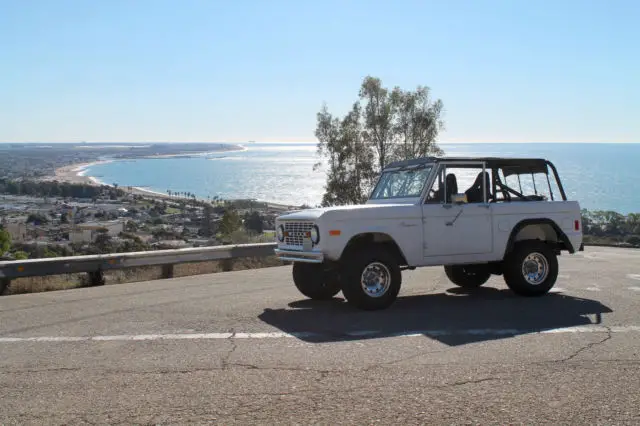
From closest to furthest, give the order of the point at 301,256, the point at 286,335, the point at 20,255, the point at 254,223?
the point at 286,335 < the point at 301,256 < the point at 20,255 < the point at 254,223

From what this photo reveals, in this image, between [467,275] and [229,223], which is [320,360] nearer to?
[467,275]

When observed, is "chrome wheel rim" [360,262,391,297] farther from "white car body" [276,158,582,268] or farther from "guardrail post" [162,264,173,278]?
"guardrail post" [162,264,173,278]

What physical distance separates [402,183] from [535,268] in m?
2.35

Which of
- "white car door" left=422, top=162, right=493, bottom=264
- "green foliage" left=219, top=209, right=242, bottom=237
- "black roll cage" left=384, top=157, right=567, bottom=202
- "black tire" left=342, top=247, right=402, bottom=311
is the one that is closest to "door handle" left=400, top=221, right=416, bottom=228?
"white car door" left=422, top=162, right=493, bottom=264

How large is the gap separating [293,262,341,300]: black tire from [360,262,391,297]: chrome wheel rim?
1.02 metres

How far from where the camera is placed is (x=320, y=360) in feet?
19.4

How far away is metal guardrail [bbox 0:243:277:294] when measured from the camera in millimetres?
11438

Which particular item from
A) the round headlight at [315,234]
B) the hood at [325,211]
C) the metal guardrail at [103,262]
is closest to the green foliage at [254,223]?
the metal guardrail at [103,262]

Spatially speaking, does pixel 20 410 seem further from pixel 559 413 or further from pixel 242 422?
pixel 559 413

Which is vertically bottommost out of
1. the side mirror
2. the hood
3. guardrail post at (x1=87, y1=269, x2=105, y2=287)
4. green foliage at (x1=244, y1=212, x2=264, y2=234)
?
green foliage at (x1=244, y1=212, x2=264, y2=234)

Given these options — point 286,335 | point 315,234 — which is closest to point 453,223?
point 315,234

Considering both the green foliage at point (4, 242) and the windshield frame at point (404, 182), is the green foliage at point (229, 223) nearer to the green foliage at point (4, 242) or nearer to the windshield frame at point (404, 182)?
the green foliage at point (4, 242)

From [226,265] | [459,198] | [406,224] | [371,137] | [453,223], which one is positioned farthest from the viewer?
[371,137]

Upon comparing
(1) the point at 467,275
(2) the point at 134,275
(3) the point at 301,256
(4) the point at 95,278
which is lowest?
(2) the point at 134,275
